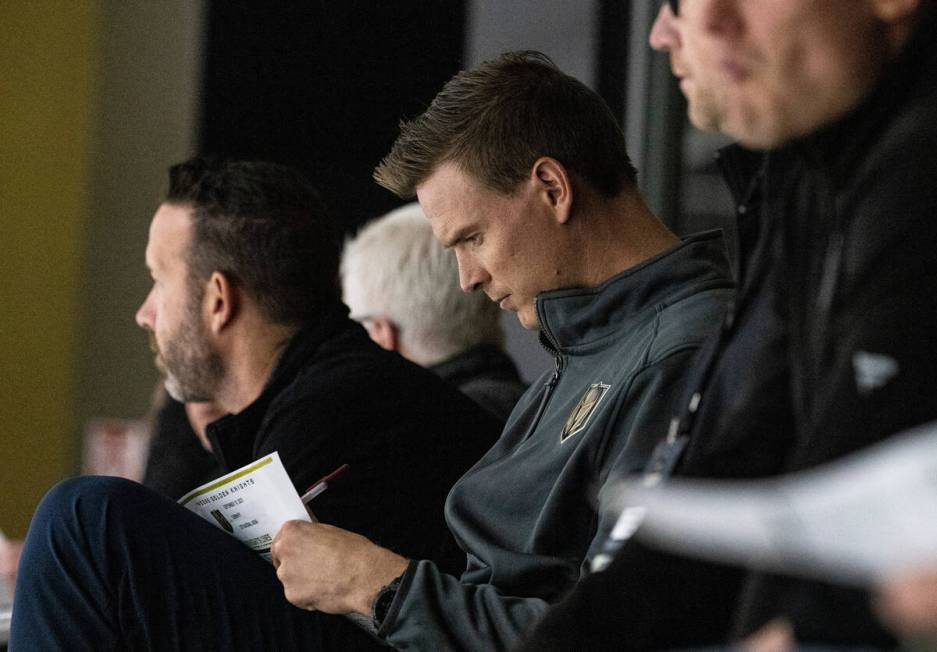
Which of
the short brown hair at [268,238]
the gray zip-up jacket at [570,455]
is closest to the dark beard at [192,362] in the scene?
the short brown hair at [268,238]

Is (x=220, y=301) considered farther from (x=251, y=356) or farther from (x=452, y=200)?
(x=452, y=200)

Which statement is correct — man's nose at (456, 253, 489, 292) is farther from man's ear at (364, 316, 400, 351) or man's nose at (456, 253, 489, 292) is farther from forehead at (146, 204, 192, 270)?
man's ear at (364, 316, 400, 351)

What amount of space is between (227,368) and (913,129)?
1.94 meters

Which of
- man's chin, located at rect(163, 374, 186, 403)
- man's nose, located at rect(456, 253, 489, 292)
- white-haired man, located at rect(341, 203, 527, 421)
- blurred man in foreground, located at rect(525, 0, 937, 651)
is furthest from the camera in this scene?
white-haired man, located at rect(341, 203, 527, 421)

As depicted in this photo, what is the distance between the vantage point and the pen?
2204 millimetres

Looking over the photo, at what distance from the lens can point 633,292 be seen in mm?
1844

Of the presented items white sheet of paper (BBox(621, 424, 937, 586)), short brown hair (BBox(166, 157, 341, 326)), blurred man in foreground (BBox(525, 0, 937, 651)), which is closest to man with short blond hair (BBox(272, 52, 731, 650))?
blurred man in foreground (BBox(525, 0, 937, 651))

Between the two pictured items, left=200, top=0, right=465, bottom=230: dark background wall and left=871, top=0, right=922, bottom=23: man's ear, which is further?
left=200, top=0, right=465, bottom=230: dark background wall

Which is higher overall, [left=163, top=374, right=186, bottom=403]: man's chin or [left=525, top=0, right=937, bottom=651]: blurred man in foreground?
[left=525, top=0, right=937, bottom=651]: blurred man in foreground

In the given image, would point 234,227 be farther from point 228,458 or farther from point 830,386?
point 830,386

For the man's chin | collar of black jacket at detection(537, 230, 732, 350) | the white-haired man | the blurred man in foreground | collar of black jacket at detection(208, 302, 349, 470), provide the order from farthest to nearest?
the white-haired man → the man's chin → collar of black jacket at detection(208, 302, 349, 470) → collar of black jacket at detection(537, 230, 732, 350) → the blurred man in foreground

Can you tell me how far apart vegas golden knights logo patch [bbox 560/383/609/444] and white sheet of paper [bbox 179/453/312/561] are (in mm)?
453

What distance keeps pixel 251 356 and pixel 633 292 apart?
1161 mm

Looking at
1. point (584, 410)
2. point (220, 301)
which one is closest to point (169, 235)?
point (220, 301)
